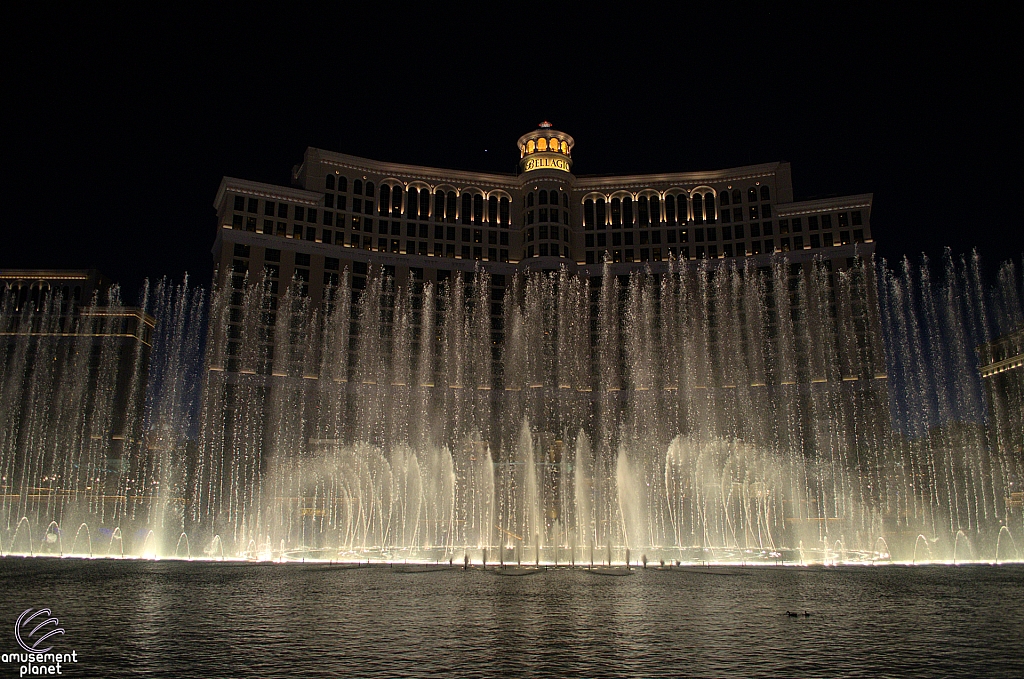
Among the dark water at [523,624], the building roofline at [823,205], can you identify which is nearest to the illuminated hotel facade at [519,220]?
the building roofline at [823,205]

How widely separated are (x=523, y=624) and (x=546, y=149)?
2813 inches

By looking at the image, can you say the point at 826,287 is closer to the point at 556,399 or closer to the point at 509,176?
the point at 556,399

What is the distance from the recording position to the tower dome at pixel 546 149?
80.8m

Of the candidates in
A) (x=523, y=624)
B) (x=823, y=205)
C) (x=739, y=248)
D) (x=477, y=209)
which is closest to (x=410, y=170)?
(x=477, y=209)

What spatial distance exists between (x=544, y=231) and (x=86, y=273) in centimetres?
5439

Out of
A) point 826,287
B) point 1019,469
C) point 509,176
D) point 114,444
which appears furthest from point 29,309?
point 1019,469

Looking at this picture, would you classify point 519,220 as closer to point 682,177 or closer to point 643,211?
point 643,211

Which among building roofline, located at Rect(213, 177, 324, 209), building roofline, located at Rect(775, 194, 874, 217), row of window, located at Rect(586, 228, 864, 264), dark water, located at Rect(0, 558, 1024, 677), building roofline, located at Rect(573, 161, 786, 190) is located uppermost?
building roofline, located at Rect(573, 161, 786, 190)

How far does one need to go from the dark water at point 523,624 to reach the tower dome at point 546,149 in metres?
62.2

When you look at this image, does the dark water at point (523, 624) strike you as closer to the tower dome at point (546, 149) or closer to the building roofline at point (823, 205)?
the building roofline at point (823, 205)

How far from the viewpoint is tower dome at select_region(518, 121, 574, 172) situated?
80750 millimetres

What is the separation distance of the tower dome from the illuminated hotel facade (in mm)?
150

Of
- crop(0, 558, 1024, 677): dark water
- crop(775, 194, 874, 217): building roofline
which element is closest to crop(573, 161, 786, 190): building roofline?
crop(775, 194, 874, 217): building roofline

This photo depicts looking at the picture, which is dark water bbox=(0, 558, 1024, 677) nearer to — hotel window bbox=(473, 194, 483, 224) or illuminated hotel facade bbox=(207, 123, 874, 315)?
illuminated hotel facade bbox=(207, 123, 874, 315)
